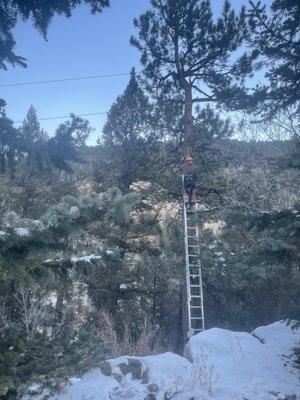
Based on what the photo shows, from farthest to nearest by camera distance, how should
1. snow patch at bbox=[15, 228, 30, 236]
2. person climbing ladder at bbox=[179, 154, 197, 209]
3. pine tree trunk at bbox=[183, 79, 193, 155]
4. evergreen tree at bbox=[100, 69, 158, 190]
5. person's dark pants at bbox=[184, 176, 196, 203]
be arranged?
1. evergreen tree at bbox=[100, 69, 158, 190]
2. pine tree trunk at bbox=[183, 79, 193, 155]
3. person's dark pants at bbox=[184, 176, 196, 203]
4. person climbing ladder at bbox=[179, 154, 197, 209]
5. snow patch at bbox=[15, 228, 30, 236]

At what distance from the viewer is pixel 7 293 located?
3.59 meters

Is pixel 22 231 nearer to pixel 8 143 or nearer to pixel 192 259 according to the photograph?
pixel 8 143

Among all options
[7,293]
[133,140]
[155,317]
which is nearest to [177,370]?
[7,293]

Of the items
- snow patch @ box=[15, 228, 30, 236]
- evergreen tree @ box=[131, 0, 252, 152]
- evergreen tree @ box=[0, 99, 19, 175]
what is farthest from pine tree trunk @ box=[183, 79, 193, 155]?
snow patch @ box=[15, 228, 30, 236]

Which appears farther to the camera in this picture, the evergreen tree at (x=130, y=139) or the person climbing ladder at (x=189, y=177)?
the evergreen tree at (x=130, y=139)

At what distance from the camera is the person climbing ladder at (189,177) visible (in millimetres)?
11398

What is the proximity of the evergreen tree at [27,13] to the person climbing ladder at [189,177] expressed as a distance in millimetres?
7650

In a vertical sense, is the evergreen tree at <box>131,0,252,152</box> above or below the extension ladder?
above

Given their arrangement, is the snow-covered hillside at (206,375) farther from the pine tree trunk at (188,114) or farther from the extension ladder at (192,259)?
the pine tree trunk at (188,114)

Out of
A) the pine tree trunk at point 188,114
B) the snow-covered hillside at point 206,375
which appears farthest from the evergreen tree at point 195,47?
the snow-covered hillside at point 206,375

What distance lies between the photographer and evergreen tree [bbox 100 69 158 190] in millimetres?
14859

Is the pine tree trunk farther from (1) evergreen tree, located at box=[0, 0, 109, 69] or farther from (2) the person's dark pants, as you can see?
(1) evergreen tree, located at box=[0, 0, 109, 69]

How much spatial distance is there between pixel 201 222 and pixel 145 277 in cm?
381

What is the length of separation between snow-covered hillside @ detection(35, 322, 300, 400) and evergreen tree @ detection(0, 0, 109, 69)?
561 centimetres
